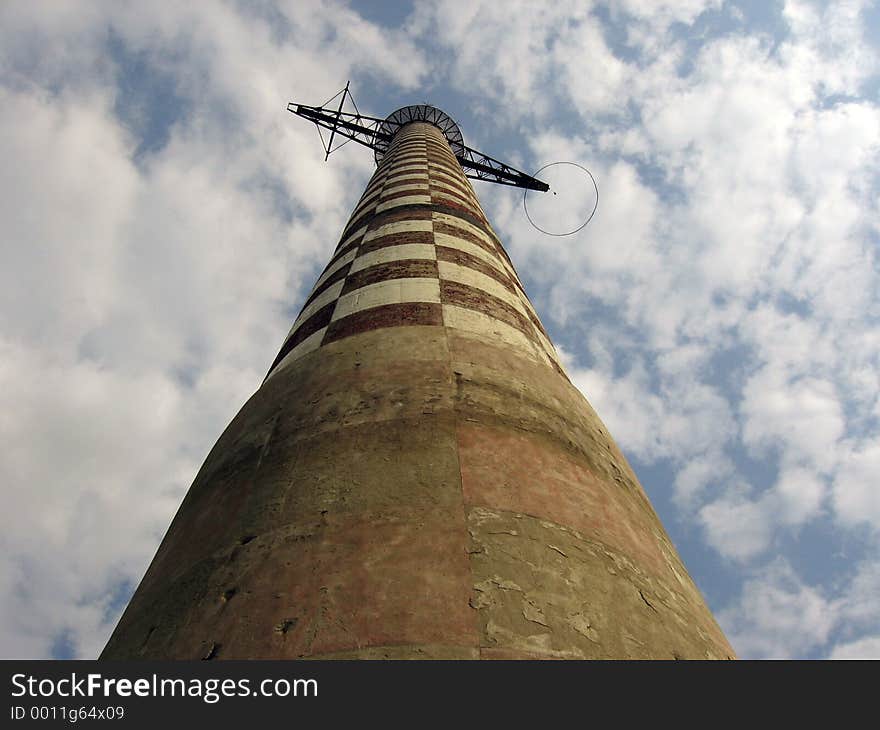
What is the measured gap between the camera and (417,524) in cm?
276

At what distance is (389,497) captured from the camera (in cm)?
294

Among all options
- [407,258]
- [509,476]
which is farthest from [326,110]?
[509,476]

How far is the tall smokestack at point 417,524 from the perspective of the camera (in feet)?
7.66

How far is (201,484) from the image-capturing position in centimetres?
389

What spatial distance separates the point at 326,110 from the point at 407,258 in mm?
17842

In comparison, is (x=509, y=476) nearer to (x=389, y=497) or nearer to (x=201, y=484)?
(x=389, y=497)

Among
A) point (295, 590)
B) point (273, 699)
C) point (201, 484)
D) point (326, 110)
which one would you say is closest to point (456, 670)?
point (273, 699)

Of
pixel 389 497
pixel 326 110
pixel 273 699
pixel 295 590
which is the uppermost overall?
pixel 326 110

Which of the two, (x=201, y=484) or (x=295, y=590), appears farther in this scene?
(x=201, y=484)

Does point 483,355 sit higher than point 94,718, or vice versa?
point 483,355

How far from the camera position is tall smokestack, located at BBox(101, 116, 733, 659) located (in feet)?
7.66

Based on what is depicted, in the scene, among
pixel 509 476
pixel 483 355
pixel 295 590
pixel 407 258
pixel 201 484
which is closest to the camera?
pixel 295 590

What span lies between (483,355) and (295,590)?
229 cm

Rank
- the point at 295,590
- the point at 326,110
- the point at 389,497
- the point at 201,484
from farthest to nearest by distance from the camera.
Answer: the point at 326,110
the point at 201,484
the point at 389,497
the point at 295,590
